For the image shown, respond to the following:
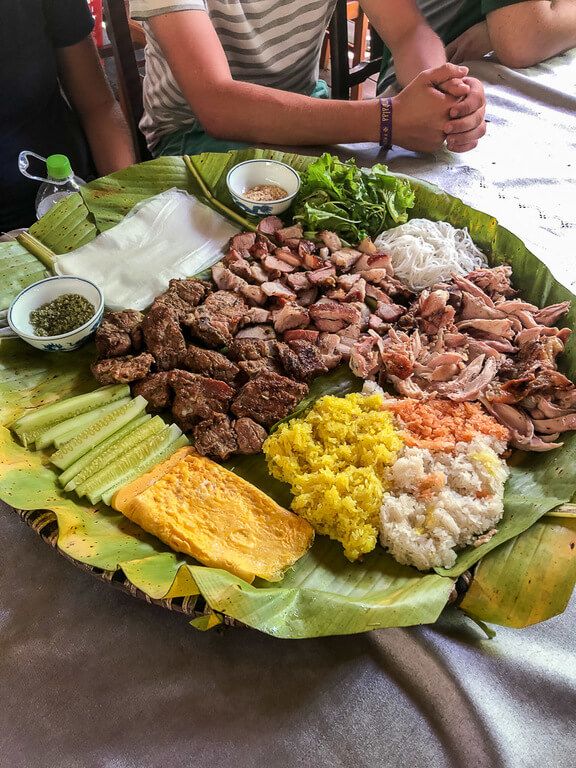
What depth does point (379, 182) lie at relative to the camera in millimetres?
3145

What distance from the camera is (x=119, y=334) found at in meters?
2.56

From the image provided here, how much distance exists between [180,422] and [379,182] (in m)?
1.80

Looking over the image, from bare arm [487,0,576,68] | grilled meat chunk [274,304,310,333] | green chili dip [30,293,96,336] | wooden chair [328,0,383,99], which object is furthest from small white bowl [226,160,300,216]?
bare arm [487,0,576,68]

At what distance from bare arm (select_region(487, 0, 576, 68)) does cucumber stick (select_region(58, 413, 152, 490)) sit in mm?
4054

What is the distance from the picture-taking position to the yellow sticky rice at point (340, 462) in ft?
6.54

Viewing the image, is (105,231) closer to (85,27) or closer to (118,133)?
(118,133)

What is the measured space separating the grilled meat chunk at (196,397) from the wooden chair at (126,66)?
7.87ft

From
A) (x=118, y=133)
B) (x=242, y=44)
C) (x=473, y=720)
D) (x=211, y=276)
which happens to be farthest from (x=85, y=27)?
(x=473, y=720)

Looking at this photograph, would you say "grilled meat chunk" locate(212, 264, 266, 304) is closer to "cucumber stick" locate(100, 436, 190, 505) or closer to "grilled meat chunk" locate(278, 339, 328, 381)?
"grilled meat chunk" locate(278, 339, 328, 381)

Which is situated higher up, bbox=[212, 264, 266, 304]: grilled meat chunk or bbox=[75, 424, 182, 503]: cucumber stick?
bbox=[212, 264, 266, 304]: grilled meat chunk

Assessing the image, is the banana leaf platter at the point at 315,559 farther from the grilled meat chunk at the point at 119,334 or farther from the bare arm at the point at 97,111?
the bare arm at the point at 97,111

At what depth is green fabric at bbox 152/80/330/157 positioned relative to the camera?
11.7 feet

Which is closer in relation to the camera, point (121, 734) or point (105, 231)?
point (121, 734)

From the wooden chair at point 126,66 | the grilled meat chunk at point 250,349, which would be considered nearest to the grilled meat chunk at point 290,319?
the grilled meat chunk at point 250,349
